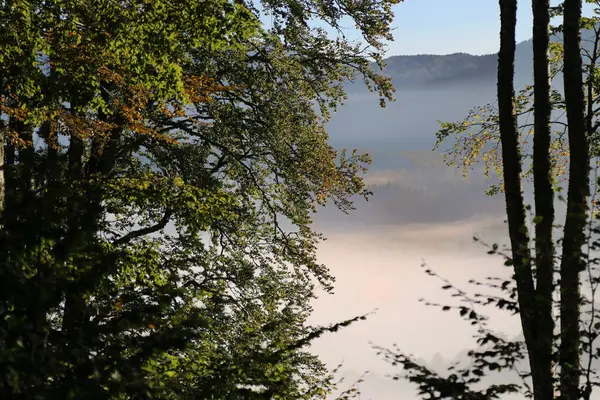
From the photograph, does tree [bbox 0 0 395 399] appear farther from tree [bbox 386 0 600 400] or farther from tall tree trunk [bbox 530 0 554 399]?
tall tree trunk [bbox 530 0 554 399]

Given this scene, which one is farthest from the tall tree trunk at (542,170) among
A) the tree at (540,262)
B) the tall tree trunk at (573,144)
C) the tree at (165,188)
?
the tree at (165,188)

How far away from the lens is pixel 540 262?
15.5ft

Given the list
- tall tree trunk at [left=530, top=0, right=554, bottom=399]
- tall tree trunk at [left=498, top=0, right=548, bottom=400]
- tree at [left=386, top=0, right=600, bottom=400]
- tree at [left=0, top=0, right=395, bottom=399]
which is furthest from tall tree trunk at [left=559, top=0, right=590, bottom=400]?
tree at [left=0, top=0, right=395, bottom=399]

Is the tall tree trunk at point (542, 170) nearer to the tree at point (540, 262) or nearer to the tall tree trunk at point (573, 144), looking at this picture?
the tree at point (540, 262)

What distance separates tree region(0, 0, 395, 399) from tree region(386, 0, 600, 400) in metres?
1.20

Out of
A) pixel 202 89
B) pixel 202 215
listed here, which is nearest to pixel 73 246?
pixel 202 215

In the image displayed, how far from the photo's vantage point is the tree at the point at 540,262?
489 centimetres

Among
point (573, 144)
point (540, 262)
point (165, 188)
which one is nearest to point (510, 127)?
point (573, 144)

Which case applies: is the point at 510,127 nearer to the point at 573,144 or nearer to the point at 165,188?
the point at 573,144

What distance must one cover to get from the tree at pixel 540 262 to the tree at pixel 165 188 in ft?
3.95

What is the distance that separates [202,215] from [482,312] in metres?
5.97

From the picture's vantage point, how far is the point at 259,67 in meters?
13.9

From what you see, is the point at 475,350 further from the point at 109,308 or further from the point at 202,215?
the point at 202,215

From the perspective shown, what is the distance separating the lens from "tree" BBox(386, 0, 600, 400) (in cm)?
489
